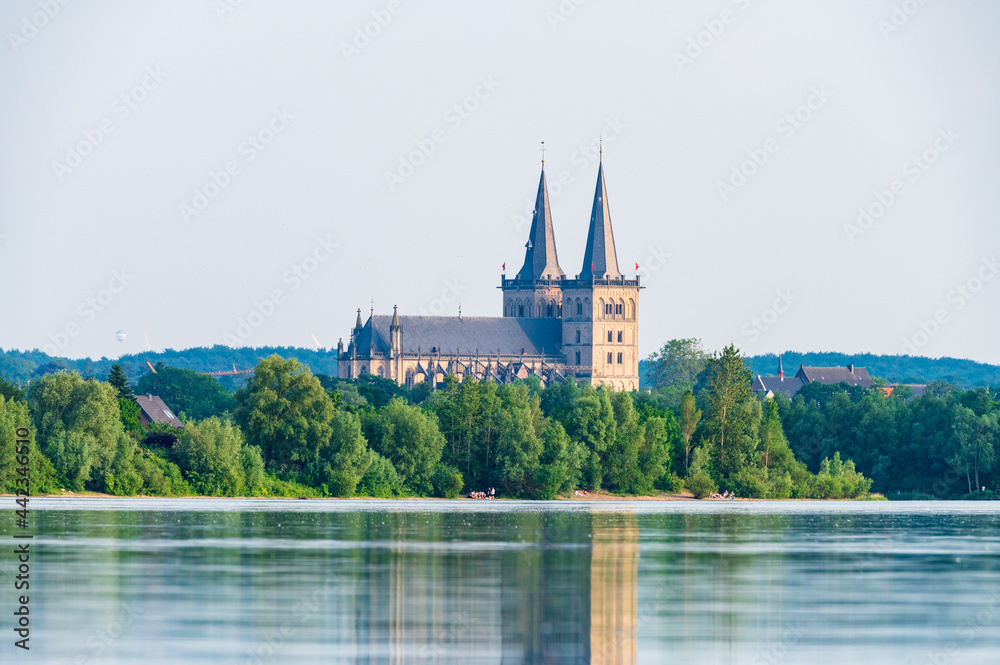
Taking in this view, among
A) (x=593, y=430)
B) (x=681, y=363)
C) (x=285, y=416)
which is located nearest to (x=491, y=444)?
(x=593, y=430)

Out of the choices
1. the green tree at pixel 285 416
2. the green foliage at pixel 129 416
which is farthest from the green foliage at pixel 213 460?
the green foliage at pixel 129 416

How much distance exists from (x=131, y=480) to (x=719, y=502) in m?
30.4

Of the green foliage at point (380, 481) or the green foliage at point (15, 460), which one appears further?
the green foliage at point (380, 481)

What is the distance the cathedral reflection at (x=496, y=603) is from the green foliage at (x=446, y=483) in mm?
34467

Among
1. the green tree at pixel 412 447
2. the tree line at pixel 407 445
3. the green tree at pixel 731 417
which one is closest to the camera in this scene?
the tree line at pixel 407 445

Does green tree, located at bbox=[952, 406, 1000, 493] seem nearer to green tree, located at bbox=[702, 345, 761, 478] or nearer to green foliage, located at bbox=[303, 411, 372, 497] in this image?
green tree, located at bbox=[702, 345, 761, 478]

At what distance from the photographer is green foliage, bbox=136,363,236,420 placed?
142m

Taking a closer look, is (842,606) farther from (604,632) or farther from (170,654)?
(170,654)

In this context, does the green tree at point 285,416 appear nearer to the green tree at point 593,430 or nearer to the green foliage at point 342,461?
the green foliage at point 342,461

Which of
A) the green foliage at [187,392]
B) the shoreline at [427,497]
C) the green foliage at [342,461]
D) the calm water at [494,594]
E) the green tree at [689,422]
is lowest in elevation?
the shoreline at [427,497]

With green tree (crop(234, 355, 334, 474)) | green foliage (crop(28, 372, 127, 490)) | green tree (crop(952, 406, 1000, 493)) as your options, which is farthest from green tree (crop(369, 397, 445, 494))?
green tree (crop(952, 406, 1000, 493))

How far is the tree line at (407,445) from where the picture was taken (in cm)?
7250

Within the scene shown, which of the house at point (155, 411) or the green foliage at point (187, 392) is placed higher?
the green foliage at point (187, 392)

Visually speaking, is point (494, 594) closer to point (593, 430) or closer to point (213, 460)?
point (213, 460)
